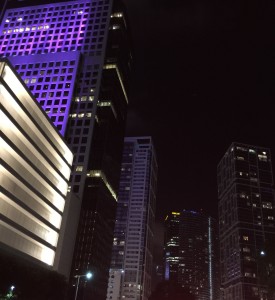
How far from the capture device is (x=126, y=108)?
169m

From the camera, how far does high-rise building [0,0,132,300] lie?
414 feet

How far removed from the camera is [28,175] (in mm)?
80438

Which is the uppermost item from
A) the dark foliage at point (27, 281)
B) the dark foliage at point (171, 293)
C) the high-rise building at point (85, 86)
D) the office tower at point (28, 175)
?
the high-rise building at point (85, 86)

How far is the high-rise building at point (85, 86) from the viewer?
12606 cm

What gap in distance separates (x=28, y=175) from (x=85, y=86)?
211 feet

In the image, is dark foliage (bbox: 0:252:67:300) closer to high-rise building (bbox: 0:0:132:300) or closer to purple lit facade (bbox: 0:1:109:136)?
high-rise building (bbox: 0:0:132:300)

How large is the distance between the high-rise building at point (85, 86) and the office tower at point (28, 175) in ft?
85.0

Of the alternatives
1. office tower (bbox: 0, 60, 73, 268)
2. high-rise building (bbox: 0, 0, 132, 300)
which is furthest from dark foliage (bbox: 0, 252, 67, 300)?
high-rise building (bbox: 0, 0, 132, 300)

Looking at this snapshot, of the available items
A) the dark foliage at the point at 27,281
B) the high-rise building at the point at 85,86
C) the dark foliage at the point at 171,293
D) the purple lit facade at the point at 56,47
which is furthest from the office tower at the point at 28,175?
the dark foliage at the point at 171,293

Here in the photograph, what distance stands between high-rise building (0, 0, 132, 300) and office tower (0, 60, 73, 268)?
25.9 m

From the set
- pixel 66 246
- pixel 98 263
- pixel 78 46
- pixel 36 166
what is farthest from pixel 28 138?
pixel 78 46

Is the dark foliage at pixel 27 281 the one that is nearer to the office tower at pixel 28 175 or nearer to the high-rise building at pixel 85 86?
the office tower at pixel 28 175

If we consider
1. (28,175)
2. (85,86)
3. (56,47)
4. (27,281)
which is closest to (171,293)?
(85,86)

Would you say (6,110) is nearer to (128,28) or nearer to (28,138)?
(28,138)
